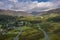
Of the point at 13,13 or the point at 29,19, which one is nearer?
the point at 29,19

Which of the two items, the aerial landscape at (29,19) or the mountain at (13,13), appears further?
the mountain at (13,13)

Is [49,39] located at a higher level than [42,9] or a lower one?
lower

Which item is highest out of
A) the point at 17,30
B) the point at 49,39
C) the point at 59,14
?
the point at 59,14

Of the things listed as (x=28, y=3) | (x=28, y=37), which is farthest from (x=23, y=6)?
(x=28, y=37)

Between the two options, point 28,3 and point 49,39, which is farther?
point 28,3

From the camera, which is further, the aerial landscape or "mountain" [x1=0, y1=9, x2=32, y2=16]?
"mountain" [x1=0, y1=9, x2=32, y2=16]

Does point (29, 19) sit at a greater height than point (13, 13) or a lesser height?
lesser

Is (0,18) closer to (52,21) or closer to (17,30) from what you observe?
(17,30)

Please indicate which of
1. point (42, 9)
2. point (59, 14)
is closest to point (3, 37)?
point (42, 9)
